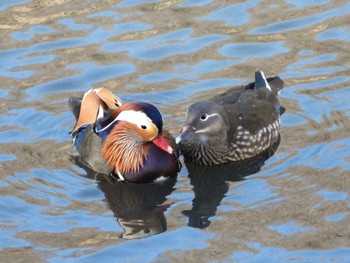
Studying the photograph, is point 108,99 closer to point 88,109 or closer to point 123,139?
point 88,109

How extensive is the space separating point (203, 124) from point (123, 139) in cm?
77

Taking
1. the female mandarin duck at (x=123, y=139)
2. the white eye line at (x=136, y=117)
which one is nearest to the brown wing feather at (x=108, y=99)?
the female mandarin duck at (x=123, y=139)

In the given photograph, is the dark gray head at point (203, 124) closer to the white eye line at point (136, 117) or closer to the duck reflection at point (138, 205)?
the white eye line at point (136, 117)

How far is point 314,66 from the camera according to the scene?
1140cm

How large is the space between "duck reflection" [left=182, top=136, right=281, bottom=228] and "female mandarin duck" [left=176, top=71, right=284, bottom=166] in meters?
0.07

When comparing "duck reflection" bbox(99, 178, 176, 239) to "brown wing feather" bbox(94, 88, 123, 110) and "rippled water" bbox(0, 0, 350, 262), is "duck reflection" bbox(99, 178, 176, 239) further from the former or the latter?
"brown wing feather" bbox(94, 88, 123, 110)

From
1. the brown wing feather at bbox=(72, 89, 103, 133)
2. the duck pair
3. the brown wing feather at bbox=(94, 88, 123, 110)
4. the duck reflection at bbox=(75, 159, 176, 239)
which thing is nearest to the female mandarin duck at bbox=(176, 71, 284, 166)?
the duck pair

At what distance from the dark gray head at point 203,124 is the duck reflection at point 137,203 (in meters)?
0.47

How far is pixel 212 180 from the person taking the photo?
9539 mm

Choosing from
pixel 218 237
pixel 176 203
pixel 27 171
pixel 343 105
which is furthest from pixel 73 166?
pixel 343 105

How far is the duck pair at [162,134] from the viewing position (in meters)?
9.61

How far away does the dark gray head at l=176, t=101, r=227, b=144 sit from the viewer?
9.59 meters

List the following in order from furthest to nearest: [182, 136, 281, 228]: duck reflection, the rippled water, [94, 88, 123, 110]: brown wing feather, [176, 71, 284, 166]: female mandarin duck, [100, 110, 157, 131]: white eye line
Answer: [94, 88, 123, 110]: brown wing feather, [176, 71, 284, 166]: female mandarin duck, [100, 110, 157, 131]: white eye line, [182, 136, 281, 228]: duck reflection, the rippled water

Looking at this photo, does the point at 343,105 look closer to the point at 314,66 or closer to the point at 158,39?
the point at 314,66
